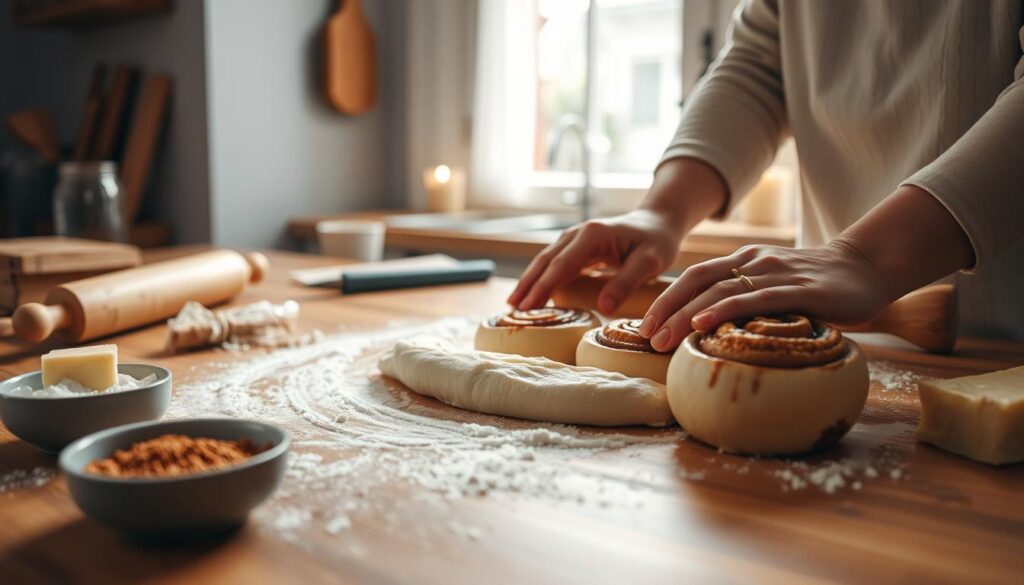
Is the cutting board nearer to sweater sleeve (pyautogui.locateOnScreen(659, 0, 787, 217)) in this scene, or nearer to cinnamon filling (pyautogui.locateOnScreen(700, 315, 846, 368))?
sweater sleeve (pyautogui.locateOnScreen(659, 0, 787, 217))

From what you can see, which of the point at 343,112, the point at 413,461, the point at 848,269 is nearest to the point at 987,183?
the point at 848,269

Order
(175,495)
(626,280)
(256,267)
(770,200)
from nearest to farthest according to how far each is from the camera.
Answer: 1. (175,495)
2. (626,280)
3. (256,267)
4. (770,200)

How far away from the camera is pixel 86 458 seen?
519 millimetres

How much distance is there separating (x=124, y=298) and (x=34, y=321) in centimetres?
15

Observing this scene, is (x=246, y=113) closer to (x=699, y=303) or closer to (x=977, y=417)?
(x=699, y=303)

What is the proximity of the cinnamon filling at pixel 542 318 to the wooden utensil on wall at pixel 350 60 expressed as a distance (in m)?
2.15

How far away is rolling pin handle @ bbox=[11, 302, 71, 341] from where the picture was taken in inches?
37.6

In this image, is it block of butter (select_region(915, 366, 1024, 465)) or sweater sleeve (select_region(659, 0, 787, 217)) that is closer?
block of butter (select_region(915, 366, 1024, 465))

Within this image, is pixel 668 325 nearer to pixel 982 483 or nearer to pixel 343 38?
pixel 982 483

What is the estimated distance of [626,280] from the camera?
1.07m

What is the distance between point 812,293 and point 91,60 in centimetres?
309

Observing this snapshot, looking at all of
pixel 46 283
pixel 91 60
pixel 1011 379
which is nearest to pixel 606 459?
pixel 1011 379

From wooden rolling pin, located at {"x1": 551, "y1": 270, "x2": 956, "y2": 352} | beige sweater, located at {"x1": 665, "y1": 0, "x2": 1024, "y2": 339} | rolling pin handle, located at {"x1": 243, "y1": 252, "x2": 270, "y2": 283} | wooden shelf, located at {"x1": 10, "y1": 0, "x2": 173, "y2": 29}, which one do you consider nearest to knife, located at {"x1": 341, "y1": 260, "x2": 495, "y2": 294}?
rolling pin handle, located at {"x1": 243, "y1": 252, "x2": 270, "y2": 283}

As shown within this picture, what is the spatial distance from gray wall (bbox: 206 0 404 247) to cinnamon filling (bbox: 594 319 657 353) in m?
2.12
